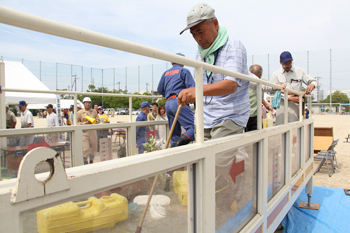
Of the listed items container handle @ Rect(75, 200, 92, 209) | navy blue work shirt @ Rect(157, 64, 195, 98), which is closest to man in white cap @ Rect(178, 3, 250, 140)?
container handle @ Rect(75, 200, 92, 209)

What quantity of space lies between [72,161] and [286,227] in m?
3.35

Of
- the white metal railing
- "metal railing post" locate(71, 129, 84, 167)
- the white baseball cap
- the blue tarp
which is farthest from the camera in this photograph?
the blue tarp

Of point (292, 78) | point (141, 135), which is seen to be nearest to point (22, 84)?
point (141, 135)

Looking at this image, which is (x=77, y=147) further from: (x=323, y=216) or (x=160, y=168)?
(x=323, y=216)

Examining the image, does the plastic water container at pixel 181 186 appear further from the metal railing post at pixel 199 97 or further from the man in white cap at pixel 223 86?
the man in white cap at pixel 223 86

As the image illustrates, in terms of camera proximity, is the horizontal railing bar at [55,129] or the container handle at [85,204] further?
the horizontal railing bar at [55,129]

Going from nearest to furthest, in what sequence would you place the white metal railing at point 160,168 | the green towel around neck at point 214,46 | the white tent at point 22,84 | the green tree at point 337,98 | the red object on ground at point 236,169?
1. the white metal railing at point 160,168
2. the red object on ground at point 236,169
3. the green towel around neck at point 214,46
4. the white tent at point 22,84
5. the green tree at point 337,98

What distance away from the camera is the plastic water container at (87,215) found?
976 mm

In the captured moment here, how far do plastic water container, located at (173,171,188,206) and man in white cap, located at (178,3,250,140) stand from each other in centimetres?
74

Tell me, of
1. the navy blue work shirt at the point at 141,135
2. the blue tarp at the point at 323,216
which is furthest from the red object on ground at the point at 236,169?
the blue tarp at the point at 323,216

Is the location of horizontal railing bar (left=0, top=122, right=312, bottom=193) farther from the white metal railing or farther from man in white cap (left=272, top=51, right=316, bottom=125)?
man in white cap (left=272, top=51, right=316, bottom=125)

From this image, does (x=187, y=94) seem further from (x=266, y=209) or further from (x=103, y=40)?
(x=266, y=209)

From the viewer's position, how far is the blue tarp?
3.81 meters

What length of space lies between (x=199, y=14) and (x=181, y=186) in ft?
4.30
